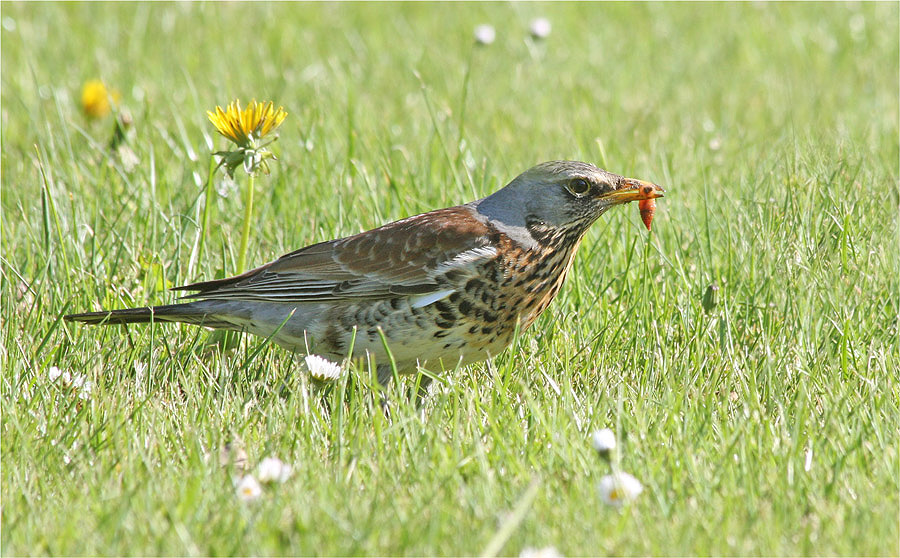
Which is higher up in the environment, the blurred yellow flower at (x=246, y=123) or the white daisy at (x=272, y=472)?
the blurred yellow flower at (x=246, y=123)

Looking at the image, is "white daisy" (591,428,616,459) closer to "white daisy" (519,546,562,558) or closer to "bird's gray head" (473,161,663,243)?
"white daisy" (519,546,562,558)

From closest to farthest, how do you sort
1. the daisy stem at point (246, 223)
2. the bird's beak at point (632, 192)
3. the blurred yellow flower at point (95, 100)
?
the bird's beak at point (632, 192) < the daisy stem at point (246, 223) < the blurred yellow flower at point (95, 100)

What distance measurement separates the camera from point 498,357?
465 cm

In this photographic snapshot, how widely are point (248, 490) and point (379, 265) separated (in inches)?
57.2

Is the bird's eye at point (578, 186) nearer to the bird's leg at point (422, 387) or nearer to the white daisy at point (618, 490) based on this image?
the bird's leg at point (422, 387)

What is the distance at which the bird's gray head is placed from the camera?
4379mm

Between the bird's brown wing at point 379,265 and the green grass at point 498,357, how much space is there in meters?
0.30

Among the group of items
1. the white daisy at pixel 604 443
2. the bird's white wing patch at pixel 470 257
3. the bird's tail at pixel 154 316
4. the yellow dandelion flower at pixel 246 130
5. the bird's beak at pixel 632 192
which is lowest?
the white daisy at pixel 604 443

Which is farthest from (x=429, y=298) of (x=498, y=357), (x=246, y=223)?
(x=246, y=223)

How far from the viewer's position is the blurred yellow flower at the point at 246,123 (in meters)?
4.27

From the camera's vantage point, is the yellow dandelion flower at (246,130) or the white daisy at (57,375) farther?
the yellow dandelion flower at (246,130)

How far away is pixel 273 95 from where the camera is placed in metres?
7.54

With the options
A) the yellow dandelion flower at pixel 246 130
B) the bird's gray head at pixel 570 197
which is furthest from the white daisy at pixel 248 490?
the bird's gray head at pixel 570 197

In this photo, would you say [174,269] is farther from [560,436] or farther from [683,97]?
[683,97]
